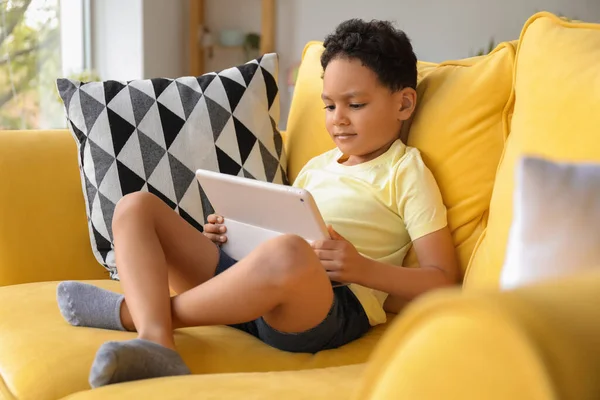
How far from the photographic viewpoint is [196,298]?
1.34 meters

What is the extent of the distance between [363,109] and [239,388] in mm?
800

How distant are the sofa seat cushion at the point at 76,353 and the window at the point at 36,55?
2240 mm

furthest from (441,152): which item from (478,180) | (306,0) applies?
(306,0)

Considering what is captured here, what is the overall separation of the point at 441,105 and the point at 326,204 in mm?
303

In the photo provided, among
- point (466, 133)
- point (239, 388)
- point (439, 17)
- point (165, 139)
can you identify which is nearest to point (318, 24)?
point (439, 17)

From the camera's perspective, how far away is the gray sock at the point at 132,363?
1053mm

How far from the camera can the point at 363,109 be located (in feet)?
5.31

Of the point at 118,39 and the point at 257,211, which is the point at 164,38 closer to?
the point at 118,39

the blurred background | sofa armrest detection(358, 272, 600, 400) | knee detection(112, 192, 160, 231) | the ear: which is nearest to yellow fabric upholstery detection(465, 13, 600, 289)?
the ear

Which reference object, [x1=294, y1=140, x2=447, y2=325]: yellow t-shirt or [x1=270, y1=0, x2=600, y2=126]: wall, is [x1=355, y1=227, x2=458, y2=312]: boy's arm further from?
[x1=270, y1=0, x2=600, y2=126]: wall

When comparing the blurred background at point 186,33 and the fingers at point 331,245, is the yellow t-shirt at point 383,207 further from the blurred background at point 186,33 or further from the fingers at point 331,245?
the blurred background at point 186,33

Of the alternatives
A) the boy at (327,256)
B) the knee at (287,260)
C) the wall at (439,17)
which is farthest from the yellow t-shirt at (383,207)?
the wall at (439,17)

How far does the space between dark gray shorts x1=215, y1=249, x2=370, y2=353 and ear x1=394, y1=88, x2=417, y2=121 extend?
0.40m

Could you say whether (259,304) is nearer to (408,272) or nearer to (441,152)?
(408,272)
